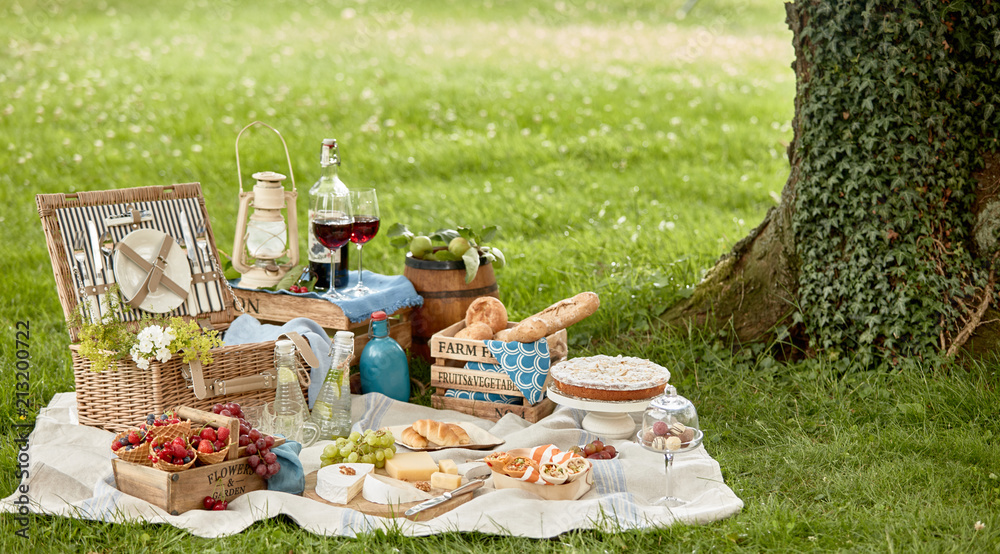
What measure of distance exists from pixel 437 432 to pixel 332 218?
1.13m

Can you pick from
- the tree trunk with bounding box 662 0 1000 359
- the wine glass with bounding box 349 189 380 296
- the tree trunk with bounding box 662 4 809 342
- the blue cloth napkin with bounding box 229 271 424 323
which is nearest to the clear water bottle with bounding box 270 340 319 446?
the blue cloth napkin with bounding box 229 271 424 323

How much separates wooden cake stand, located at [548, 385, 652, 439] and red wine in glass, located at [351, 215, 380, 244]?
3.73 feet

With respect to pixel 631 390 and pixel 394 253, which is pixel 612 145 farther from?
pixel 631 390

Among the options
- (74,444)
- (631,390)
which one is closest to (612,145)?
(631,390)

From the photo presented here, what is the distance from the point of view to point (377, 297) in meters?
4.27

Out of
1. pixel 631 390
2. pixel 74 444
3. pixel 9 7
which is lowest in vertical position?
pixel 74 444

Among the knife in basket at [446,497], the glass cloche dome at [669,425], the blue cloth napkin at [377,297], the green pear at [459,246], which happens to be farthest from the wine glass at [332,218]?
the glass cloche dome at [669,425]

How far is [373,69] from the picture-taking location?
1161cm

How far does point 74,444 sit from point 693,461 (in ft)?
8.14

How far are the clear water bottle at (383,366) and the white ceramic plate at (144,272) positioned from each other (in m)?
0.87

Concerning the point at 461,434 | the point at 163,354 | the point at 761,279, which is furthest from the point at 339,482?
the point at 761,279

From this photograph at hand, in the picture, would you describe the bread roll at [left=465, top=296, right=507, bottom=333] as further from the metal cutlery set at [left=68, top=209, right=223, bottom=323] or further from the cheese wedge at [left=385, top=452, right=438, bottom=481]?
the metal cutlery set at [left=68, top=209, right=223, bottom=323]

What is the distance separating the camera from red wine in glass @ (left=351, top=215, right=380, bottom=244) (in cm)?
414

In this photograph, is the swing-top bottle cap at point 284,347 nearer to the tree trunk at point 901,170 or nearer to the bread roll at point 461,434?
the bread roll at point 461,434
